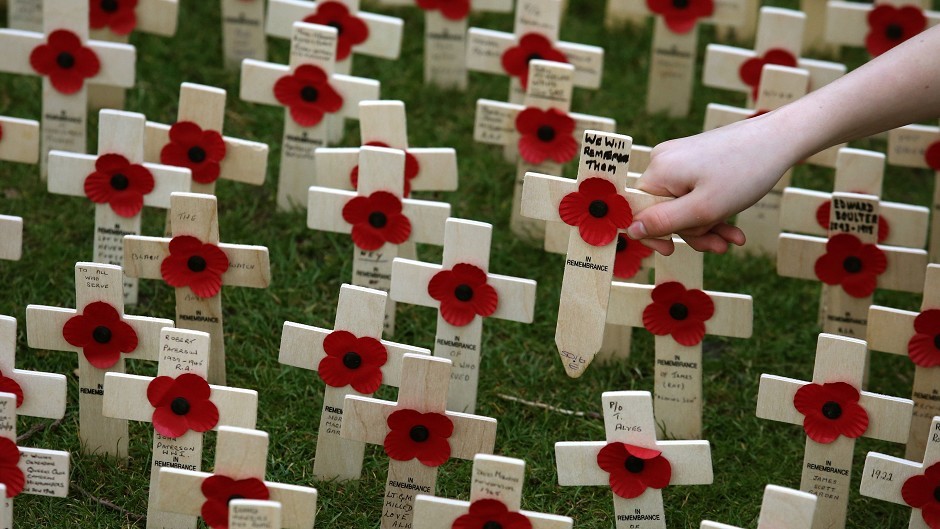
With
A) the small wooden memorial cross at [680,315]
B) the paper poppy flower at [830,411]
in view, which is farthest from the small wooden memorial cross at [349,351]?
the paper poppy flower at [830,411]

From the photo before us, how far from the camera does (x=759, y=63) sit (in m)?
3.41

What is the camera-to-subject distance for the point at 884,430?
2348 mm

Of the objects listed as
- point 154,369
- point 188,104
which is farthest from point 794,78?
point 154,369

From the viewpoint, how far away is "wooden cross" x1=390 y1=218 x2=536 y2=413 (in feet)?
8.25

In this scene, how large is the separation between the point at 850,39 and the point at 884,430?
1762 mm

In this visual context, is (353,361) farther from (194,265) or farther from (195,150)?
(195,150)

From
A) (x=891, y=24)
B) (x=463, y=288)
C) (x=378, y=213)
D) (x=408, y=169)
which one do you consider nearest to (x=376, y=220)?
(x=378, y=213)

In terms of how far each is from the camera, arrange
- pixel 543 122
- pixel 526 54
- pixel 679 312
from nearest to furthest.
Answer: pixel 679 312
pixel 543 122
pixel 526 54

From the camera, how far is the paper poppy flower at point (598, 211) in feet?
7.72

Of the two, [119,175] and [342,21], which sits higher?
[342,21]

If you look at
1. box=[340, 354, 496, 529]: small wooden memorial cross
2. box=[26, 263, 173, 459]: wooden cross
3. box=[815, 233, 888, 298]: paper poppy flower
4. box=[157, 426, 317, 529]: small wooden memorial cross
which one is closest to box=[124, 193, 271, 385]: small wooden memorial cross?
box=[26, 263, 173, 459]: wooden cross

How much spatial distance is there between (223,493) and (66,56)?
159 cm

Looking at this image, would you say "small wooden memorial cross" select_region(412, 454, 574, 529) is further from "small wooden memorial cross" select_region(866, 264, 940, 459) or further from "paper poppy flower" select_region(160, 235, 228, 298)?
"small wooden memorial cross" select_region(866, 264, 940, 459)

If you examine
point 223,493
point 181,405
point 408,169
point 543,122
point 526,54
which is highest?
point 526,54
